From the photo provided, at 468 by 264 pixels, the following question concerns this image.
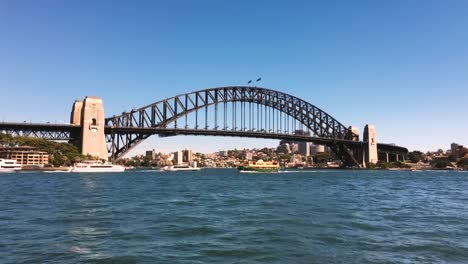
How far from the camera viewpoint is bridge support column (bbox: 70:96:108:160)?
87062 mm

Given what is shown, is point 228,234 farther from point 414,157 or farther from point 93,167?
point 414,157

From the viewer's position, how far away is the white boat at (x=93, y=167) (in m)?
76.8

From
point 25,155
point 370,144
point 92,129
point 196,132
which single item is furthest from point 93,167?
point 370,144

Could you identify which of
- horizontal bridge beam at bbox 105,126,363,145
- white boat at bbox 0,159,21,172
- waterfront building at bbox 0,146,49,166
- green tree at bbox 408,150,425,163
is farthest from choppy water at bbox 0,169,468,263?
green tree at bbox 408,150,425,163

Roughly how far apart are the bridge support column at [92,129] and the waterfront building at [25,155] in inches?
373

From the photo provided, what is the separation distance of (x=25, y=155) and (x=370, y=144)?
324 feet

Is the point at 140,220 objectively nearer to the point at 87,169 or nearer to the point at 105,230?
the point at 105,230

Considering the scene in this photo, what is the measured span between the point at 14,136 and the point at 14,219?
8714cm

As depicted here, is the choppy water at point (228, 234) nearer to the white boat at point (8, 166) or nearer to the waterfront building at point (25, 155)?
the white boat at point (8, 166)

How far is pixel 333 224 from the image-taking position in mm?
15688

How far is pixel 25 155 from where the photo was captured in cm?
9181

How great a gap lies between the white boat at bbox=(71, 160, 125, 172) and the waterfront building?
Result: 17.1m

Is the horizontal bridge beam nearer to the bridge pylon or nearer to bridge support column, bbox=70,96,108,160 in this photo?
Result: bridge support column, bbox=70,96,108,160

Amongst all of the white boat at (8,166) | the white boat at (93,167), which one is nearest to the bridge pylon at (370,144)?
the white boat at (93,167)
